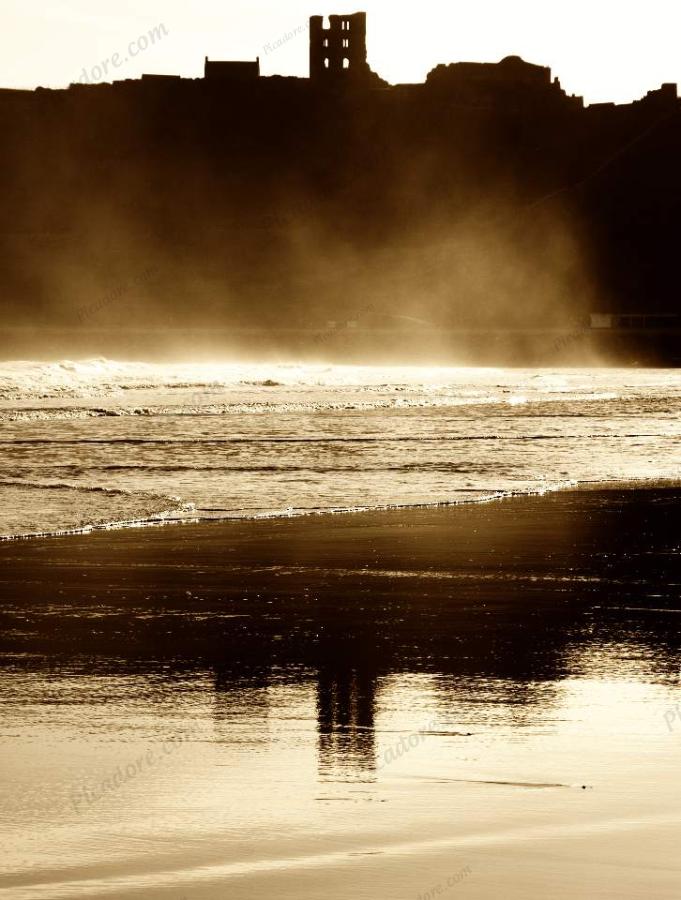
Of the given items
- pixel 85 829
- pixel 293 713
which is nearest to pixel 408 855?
pixel 85 829

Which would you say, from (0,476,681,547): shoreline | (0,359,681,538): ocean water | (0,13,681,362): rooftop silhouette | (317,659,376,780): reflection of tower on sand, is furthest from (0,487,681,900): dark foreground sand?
(0,13,681,362): rooftop silhouette

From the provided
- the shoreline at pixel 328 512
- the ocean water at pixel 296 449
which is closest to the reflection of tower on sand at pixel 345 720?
the shoreline at pixel 328 512

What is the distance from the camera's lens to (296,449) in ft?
52.6

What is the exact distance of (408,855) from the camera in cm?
335

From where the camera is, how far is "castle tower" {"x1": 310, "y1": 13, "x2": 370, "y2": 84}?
5433 inches

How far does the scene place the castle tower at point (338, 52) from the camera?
138000mm

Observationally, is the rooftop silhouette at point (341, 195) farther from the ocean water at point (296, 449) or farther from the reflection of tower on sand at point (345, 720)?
the reflection of tower on sand at point (345, 720)

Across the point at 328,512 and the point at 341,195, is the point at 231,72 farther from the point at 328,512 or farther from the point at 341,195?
the point at 328,512

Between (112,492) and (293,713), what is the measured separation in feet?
22.5

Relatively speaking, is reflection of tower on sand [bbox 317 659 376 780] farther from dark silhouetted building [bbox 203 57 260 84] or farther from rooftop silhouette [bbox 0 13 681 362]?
dark silhouetted building [bbox 203 57 260 84]

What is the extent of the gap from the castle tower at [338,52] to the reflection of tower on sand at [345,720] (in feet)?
450

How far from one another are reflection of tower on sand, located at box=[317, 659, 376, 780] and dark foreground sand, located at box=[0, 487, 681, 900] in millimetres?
63

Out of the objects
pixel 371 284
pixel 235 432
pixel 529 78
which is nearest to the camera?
pixel 235 432

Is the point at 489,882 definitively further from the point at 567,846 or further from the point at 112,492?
the point at 112,492
